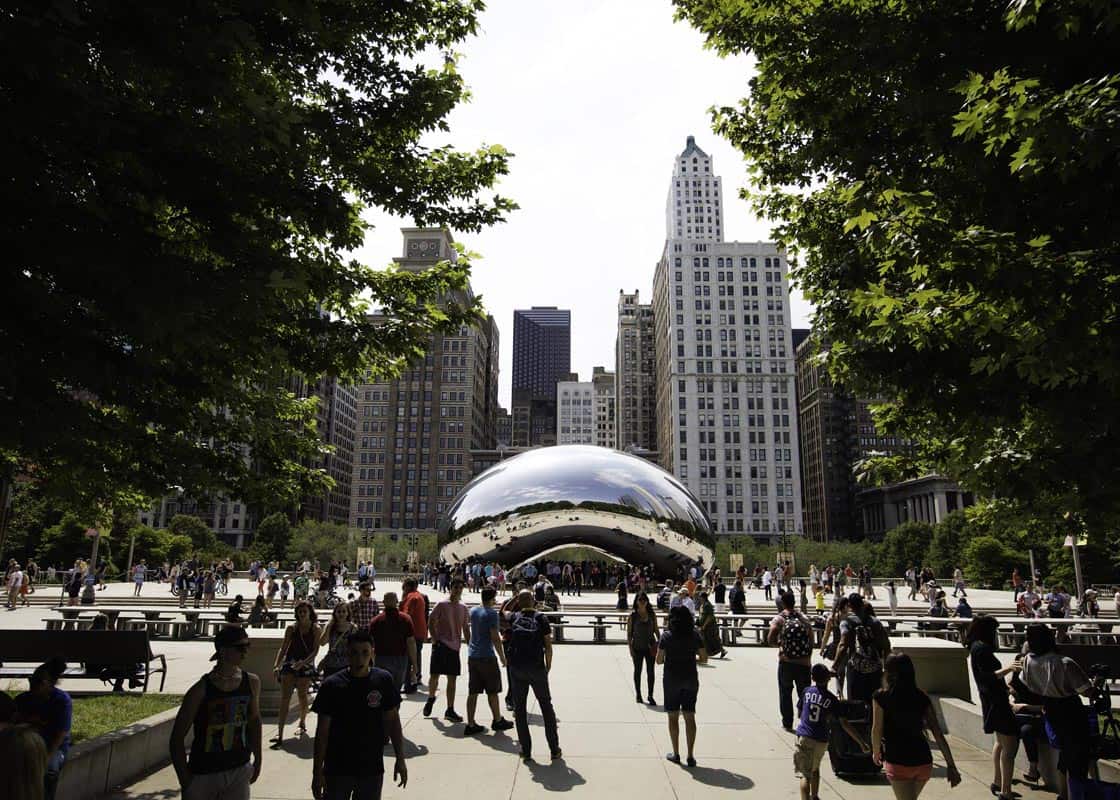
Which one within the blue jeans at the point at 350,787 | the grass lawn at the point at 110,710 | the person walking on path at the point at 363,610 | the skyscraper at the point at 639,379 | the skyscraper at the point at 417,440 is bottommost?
the grass lawn at the point at 110,710

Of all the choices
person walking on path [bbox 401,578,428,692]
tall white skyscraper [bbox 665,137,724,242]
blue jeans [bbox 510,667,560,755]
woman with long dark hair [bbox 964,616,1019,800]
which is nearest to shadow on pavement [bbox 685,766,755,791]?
blue jeans [bbox 510,667,560,755]

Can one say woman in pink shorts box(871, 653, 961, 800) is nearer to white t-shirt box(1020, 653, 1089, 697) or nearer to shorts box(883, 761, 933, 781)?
shorts box(883, 761, 933, 781)

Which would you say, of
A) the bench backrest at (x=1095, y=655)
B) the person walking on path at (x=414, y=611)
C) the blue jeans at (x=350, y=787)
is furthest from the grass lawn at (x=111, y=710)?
the bench backrest at (x=1095, y=655)

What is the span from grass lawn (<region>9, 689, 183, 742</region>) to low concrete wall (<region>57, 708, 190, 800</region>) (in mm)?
656

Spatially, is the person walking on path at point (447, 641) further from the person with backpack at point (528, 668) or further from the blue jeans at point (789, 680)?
the blue jeans at point (789, 680)

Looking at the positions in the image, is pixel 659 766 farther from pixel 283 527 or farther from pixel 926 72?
pixel 283 527

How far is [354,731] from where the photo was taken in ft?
14.8

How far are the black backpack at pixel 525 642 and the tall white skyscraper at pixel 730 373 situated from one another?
98903 millimetres

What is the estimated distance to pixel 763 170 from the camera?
32.1 ft

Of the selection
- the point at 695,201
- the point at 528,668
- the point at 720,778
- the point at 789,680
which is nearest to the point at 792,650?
the point at 789,680

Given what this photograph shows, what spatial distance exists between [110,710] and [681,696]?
688 cm

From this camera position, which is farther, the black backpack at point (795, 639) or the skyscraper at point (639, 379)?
the skyscraper at point (639, 379)

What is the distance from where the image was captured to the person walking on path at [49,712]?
4.99 m

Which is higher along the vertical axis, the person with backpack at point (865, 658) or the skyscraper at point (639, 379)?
the skyscraper at point (639, 379)
